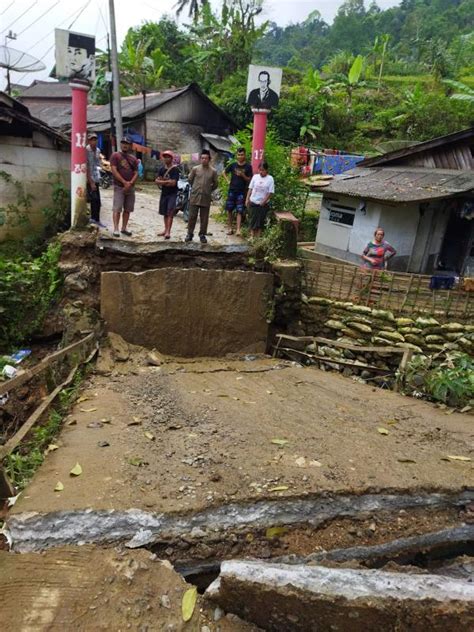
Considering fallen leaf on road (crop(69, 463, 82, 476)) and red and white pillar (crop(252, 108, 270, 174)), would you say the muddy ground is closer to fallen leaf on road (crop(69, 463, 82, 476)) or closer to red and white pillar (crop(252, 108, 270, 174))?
fallen leaf on road (crop(69, 463, 82, 476))

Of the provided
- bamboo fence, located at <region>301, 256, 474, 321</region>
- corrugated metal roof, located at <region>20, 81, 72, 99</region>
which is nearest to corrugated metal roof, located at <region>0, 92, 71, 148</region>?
bamboo fence, located at <region>301, 256, 474, 321</region>

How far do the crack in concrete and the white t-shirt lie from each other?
5610mm

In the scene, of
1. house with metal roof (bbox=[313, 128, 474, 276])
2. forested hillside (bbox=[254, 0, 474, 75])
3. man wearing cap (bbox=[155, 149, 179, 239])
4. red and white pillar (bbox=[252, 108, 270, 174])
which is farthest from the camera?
forested hillside (bbox=[254, 0, 474, 75])

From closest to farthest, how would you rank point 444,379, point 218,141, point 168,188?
1. point 444,379
2. point 168,188
3. point 218,141

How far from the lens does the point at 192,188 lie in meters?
8.25

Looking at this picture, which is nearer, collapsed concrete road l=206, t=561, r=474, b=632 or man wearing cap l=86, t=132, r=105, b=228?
collapsed concrete road l=206, t=561, r=474, b=632

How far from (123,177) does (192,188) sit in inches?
46.5

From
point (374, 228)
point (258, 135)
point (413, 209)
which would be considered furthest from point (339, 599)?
point (413, 209)

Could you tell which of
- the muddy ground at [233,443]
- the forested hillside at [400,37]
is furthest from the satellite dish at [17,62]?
the forested hillside at [400,37]

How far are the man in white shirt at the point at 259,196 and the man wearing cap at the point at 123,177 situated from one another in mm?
2084

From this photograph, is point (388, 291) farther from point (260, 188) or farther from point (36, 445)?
point (36, 445)

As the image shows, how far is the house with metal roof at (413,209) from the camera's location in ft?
37.9

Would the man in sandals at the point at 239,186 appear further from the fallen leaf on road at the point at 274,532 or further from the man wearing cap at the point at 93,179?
the fallen leaf on road at the point at 274,532

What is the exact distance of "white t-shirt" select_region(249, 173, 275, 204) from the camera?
8438 millimetres
